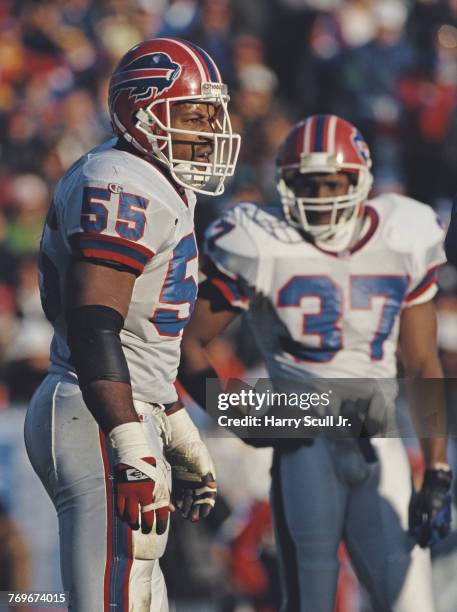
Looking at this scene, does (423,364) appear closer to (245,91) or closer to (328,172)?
(328,172)

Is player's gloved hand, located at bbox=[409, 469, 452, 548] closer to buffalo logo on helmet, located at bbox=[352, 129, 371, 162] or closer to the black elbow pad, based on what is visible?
buffalo logo on helmet, located at bbox=[352, 129, 371, 162]

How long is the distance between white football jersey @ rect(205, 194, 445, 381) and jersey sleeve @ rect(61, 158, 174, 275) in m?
1.00

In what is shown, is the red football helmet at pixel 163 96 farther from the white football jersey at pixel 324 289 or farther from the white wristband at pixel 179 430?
the white football jersey at pixel 324 289

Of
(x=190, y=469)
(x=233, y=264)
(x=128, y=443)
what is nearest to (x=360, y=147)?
(x=233, y=264)

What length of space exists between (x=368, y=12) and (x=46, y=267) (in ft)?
18.0

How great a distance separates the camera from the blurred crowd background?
6.74 m

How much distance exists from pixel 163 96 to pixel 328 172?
100 cm

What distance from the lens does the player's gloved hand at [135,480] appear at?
103 inches

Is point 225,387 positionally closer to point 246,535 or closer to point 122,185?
point 122,185

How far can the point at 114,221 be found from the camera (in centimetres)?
274

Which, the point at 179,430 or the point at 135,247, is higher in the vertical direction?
the point at 135,247

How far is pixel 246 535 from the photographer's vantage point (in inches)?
202

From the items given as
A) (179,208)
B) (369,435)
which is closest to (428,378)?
(369,435)

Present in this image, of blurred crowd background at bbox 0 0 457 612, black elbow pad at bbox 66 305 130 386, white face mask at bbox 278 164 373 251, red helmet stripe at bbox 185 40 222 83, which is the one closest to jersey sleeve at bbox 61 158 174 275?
black elbow pad at bbox 66 305 130 386
